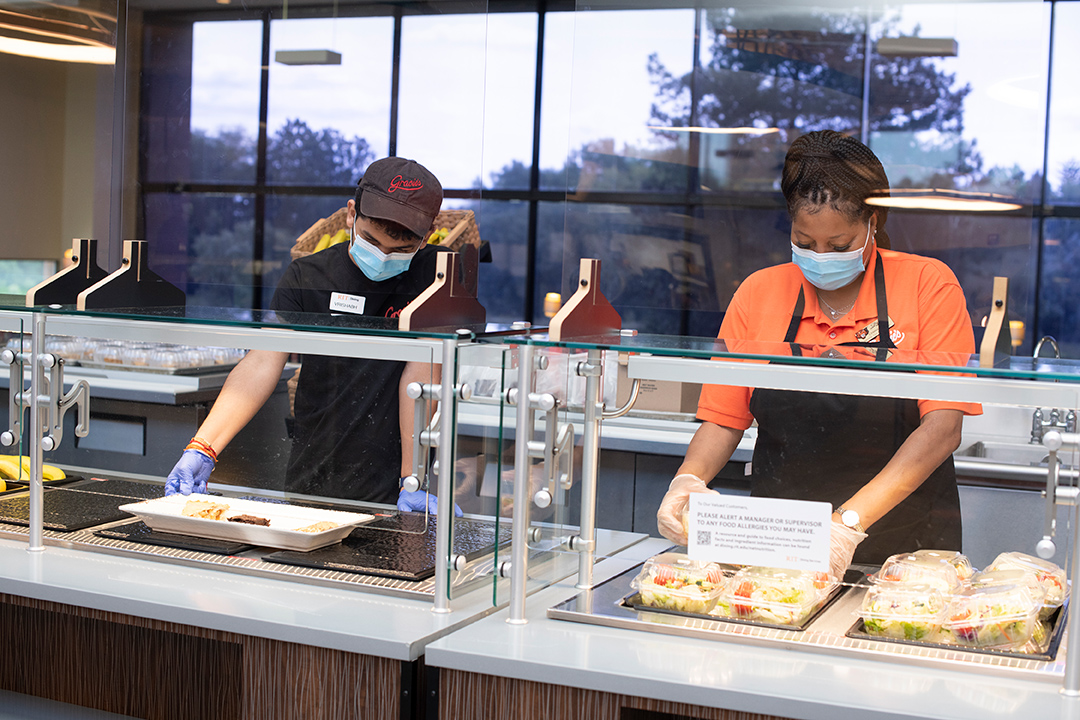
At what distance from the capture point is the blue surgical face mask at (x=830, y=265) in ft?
6.10

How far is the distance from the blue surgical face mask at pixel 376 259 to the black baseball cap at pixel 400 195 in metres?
0.06

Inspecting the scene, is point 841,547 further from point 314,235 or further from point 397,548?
point 314,235

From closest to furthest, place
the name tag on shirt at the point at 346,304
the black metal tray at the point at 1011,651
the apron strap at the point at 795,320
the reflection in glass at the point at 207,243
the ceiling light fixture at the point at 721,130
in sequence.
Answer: the black metal tray at the point at 1011,651
the apron strap at the point at 795,320
the name tag on shirt at the point at 346,304
the ceiling light fixture at the point at 721,130
the reflection in glass at the point at 207,243

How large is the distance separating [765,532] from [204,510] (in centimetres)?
102

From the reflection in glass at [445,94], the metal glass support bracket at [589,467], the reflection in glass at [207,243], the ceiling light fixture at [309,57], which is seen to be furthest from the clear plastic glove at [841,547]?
the reflection in glass at [207,243]

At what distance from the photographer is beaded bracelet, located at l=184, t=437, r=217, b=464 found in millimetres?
2094

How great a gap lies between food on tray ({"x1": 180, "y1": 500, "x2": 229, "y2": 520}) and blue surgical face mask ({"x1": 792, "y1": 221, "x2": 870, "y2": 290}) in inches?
45.5

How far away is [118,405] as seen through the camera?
3.15m

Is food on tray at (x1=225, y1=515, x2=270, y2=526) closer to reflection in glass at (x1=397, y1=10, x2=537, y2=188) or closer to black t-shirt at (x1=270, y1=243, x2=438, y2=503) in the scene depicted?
black t-shirt at (x1=270, y1=243, x2=438, y2=503)

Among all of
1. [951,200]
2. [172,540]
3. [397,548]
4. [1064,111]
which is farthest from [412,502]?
[1064,111]

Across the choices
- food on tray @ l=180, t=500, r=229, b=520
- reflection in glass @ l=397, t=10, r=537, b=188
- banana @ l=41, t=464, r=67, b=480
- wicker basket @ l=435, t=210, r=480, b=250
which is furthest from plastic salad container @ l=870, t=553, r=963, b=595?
reflection in glass @ l=397, t=10, r=537, b=188

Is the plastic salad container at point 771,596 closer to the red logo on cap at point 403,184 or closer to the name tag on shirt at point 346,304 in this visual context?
the name tag on shirt at point 346,304

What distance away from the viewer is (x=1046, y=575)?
141cm

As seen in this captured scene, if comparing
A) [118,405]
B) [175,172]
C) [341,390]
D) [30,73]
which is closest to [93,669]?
[341,390]
